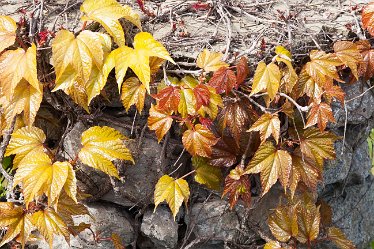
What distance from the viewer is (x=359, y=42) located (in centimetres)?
219

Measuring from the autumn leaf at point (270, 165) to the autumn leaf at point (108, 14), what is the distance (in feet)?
2.33

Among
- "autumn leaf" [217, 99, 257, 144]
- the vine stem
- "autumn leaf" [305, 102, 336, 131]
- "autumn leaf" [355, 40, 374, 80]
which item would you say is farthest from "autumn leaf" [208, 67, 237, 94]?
the vine stem

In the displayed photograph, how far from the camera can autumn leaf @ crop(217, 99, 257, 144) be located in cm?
207

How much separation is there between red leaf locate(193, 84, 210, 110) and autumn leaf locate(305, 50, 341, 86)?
45 centimetres

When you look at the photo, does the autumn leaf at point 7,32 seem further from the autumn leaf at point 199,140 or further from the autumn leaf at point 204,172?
the autumn leaf at point 204,172

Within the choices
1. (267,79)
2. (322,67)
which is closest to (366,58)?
(322,67)

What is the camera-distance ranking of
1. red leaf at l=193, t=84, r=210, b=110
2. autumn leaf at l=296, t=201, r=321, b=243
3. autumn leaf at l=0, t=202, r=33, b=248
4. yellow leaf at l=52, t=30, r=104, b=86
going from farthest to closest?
autumn leaf at l=296, t=201, r=321, b=243 → autumn leaf at l=0, t=202, r=33, b=248 → red leaf at l=193, t=84, r=210, b=110 → yellow leaf at l=52, t=30, r=104, b=86

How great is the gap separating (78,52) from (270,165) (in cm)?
88

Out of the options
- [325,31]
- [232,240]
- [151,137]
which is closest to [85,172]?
[151,137]

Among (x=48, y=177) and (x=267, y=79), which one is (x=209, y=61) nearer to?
(x=267, y=79)

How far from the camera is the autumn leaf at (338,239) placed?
234cm

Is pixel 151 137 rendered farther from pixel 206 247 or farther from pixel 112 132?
A: pixel 206 247

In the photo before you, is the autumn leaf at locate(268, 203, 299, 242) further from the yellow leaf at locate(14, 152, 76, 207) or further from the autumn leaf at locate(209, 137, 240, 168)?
the yellow leaf at locate(14, 152, 76, 207)

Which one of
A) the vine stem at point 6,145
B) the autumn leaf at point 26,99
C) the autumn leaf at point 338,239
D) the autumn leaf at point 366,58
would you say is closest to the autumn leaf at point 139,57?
the autumn leaf at point 26,99
